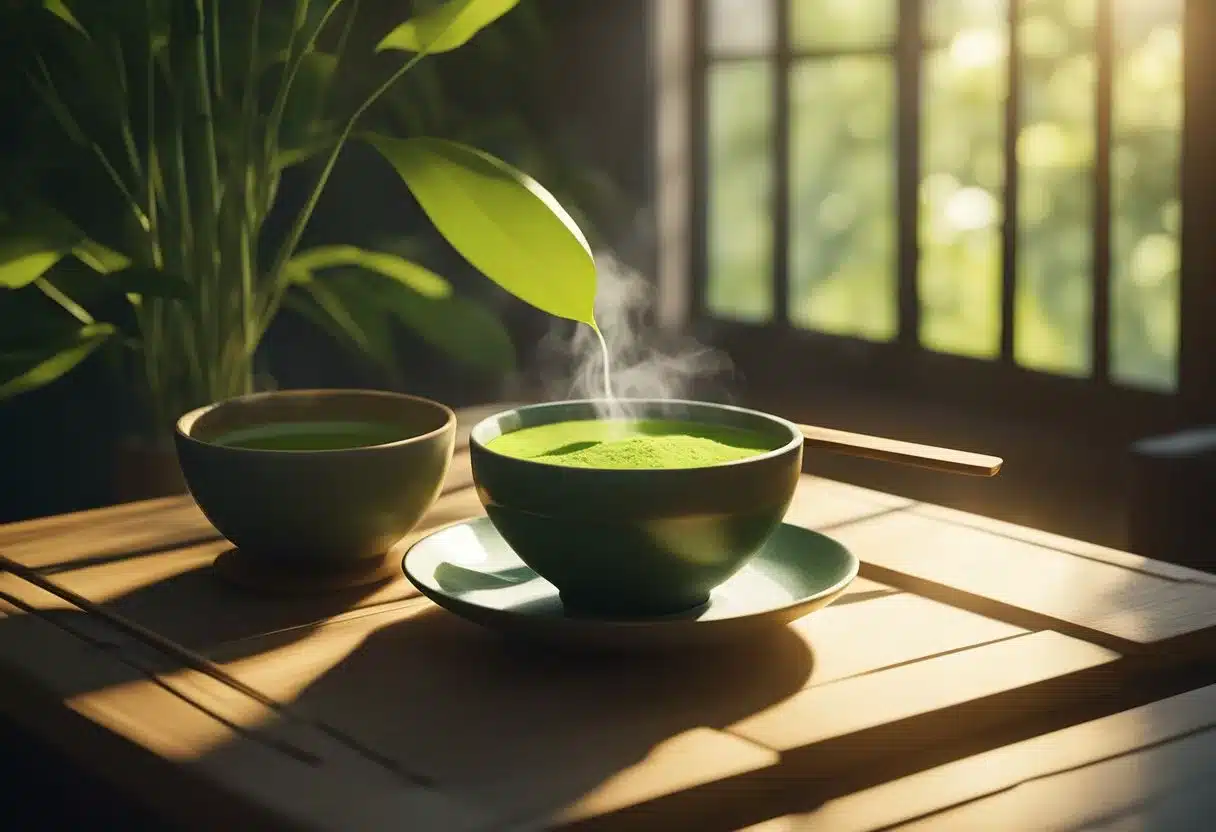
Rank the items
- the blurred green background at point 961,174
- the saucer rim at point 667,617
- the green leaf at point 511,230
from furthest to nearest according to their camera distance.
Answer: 1. the blurred green background at point 961,174
2. the green leaf at point 511,230
3. the saucer rim at point 667,617

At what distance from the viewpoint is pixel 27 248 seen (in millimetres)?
1467

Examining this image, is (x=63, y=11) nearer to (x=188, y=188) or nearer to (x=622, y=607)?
(x=188, y=188)

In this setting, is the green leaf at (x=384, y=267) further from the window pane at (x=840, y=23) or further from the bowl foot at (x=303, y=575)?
the bowl foot at (x=303, y=575)

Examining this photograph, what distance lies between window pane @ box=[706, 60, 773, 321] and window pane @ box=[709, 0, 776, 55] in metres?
0.03

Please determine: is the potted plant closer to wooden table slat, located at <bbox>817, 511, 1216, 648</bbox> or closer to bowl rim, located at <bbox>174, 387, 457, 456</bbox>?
bowl rim, located at <bbox>174, 387, 457, 456</bbox>

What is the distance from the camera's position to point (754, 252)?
2840 millimetres

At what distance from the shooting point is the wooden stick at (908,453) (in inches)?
33.6

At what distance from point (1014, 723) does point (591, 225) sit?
2227 millimetres

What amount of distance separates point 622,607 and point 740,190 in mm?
2143

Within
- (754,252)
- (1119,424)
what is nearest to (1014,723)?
(1119,424)

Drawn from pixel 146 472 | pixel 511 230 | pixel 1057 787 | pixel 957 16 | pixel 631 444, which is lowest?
pixel 146 472

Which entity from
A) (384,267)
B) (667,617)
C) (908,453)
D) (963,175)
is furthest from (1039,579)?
(963,175)

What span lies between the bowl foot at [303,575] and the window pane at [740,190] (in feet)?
6.31

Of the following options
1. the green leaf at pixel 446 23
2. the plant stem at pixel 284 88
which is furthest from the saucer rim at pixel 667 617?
the plant stem at pixel 284 88
